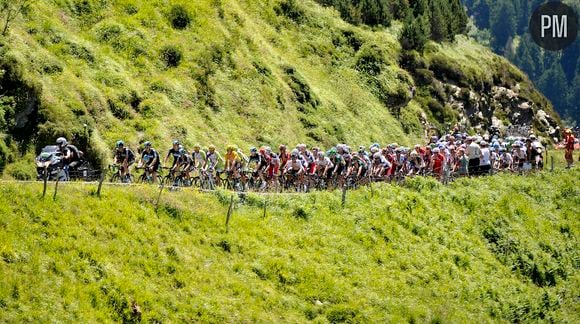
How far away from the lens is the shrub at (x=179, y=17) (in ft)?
166

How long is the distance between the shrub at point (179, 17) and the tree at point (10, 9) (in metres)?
9.64

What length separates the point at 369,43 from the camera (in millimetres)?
69688

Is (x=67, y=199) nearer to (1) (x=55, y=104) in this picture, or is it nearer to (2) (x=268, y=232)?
(2) (x=268, y=232)

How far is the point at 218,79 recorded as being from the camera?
4981 centimetres

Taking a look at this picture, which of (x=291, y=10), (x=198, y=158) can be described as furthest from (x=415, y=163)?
(x=291, y=10)

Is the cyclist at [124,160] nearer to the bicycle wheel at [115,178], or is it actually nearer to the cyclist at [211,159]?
the bicycle wheel at [115,178]

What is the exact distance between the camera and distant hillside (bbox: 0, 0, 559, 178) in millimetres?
38031

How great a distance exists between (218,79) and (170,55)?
10.6 feet

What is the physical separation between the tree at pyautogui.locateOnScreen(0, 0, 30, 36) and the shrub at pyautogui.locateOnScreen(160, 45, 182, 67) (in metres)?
7.54

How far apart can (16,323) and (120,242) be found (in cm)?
532

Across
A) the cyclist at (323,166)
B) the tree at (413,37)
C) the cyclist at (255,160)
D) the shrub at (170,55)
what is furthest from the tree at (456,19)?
the cyclist at (255,160)

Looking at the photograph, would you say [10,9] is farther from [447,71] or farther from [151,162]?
[447,71]

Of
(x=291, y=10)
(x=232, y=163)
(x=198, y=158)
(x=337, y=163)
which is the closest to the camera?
(x=198, y=158)

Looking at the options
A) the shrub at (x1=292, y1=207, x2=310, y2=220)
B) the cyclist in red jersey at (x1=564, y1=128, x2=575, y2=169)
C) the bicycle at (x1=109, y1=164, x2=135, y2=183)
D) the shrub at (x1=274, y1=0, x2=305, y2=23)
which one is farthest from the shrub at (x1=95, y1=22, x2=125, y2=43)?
the cyclist in red jersey at (x1=564, y1=128, x2=575, y2=169)
